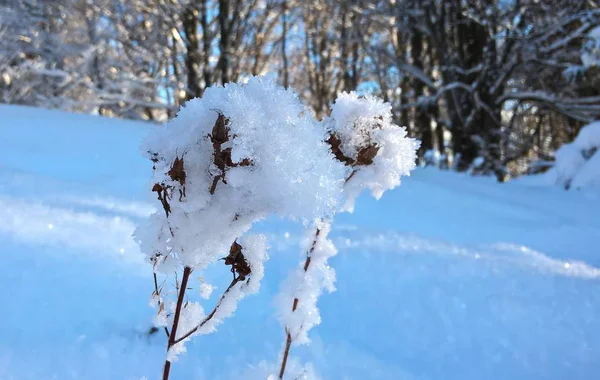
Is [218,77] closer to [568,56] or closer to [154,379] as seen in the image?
[568,56]

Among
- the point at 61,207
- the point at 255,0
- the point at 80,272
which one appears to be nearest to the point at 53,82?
the point at 255,0

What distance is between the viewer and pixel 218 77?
827 cm

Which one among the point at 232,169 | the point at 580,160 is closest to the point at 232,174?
the point at 232,169

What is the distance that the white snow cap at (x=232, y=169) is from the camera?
1.90ft

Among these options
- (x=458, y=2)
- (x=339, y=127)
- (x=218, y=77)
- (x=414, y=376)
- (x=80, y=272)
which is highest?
(x=458, y=2)

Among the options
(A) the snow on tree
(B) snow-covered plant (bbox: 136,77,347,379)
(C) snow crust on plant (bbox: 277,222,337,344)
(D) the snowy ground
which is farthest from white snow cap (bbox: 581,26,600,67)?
(B) snow-covered plant (bbox: 136,77,347,379)

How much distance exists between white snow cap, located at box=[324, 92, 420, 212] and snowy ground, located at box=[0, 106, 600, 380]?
44 cm

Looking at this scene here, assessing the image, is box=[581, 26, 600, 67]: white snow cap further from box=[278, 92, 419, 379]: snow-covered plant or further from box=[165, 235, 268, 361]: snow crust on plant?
box=[165, 235, 268, 361]: snow crust on plant

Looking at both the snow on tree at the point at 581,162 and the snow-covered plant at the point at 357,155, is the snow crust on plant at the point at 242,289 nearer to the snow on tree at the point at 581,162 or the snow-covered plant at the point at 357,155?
the snow-covered plant at the point at 357,155

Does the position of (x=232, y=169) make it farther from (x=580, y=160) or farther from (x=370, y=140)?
(x=580, y=160)

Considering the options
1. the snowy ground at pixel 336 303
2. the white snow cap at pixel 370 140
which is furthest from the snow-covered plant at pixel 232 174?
the white snow cap at pixel 370 140

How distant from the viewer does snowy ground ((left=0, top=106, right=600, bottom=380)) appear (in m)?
1.18

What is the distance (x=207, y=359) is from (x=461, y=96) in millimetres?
7037

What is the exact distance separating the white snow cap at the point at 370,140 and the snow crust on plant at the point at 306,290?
0.17 m
